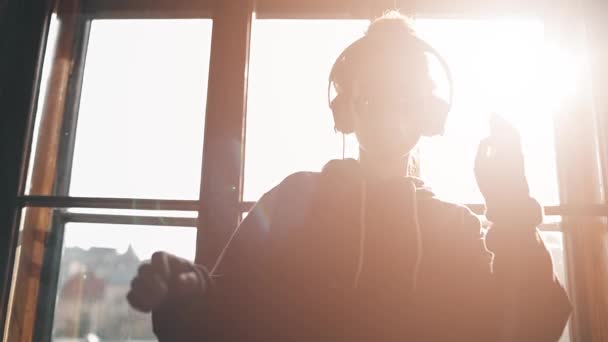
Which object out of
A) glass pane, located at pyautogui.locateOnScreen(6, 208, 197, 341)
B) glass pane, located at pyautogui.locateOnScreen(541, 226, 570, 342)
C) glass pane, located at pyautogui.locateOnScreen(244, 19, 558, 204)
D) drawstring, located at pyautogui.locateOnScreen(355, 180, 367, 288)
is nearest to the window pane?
glass pane, located at pyautogui.locateOnScreen(6, 208, 197, 341)

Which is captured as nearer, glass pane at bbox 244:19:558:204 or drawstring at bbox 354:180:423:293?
drawstring at bbox 354:180:423:293

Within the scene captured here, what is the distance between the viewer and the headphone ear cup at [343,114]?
0.70 metres

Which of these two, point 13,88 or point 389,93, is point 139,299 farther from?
point 13,88

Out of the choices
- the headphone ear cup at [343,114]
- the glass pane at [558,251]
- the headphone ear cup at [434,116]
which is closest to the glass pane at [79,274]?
the headphone ear cup at [343,114]

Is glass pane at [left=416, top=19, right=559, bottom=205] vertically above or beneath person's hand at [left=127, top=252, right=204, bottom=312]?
above

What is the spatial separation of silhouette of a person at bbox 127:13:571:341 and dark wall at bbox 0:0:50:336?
1.83 feet

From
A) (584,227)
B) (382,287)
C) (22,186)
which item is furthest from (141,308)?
(584,227)

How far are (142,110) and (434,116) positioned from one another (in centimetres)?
67

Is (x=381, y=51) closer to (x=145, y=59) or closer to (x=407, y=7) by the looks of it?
(x=407, y=7)

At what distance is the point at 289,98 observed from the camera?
0.98 m

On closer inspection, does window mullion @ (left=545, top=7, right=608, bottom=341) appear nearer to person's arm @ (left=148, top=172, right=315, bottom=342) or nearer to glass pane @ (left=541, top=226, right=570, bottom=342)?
glass pane @ (left=541, top=226, right=570, bottom=342)

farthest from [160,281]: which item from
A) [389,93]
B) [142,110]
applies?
[142,110]

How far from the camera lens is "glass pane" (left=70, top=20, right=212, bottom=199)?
957 mm

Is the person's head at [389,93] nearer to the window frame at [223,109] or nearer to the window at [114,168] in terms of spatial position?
the window frame at [223,109]
